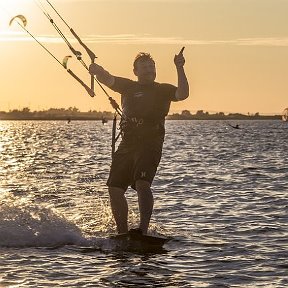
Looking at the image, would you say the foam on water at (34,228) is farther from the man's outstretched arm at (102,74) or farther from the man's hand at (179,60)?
the man's hand at (179,60)

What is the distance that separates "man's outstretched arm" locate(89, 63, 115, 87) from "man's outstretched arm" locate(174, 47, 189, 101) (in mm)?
1008

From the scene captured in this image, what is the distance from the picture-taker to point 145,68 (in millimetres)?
11711

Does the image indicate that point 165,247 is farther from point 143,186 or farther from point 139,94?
point 139,94

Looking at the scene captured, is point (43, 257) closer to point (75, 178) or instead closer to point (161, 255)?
point (161, 255)

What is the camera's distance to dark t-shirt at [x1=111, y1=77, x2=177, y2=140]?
38.3ft

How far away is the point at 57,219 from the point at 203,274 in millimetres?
3652

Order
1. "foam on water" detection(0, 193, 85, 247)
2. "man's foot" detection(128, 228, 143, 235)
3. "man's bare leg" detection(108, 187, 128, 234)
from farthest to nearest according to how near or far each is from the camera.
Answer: "foam on water" detection(0, 193, 85, 247) → "man's bare leg" detection(108, 187, 128, 234) → "man's foot" detection(128, 228, 143, 235)

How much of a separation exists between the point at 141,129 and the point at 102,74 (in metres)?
0.99

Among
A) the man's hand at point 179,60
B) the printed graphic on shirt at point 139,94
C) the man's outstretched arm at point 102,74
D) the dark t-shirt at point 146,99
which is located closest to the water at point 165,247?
the dark t-shirt at point 146,99

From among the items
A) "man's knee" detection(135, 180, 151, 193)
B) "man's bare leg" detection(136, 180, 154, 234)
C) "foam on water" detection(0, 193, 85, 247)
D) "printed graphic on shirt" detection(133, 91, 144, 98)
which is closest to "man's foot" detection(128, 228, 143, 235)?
A: "man's bare leg" detection(136, 180, 154, 234)

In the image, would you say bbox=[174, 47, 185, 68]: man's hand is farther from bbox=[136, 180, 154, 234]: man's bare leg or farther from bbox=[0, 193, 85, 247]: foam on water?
bbox=[0, 193, 85, 247]: foam on water

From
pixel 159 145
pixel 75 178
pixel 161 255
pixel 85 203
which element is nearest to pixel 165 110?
pixel 159 145

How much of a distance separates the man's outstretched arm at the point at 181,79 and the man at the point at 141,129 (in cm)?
40

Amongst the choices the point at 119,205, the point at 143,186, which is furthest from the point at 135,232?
the point at 143,186
